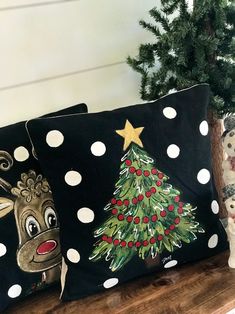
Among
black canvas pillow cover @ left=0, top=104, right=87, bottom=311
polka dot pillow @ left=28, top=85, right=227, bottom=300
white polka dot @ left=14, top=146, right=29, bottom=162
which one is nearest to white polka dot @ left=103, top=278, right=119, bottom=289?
polka dot pillow @ left=28, top=85, right=227, bottom=300

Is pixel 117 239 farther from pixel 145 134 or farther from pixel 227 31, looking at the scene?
pixel 227 31

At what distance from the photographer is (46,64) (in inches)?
48.1

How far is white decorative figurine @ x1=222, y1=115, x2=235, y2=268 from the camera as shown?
1.03 metres

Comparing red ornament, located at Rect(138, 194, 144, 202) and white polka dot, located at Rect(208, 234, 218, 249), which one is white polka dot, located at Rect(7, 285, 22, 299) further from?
white polka dot, located at Rect(208, 234, 218, 249)

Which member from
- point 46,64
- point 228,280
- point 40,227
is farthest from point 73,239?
point 46,64

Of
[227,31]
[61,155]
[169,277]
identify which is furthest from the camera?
[227,31]

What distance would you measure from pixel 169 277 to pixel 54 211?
0.32 meters

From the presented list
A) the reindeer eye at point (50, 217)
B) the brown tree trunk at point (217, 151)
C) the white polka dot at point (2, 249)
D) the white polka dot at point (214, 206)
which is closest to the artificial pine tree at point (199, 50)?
the brown tree trunk at point (217, 151)

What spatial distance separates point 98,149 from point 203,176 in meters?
0.28

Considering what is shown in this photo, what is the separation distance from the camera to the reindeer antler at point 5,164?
0.97 m

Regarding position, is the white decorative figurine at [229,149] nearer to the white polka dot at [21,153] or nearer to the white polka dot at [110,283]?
the white polka dot at [110,283]

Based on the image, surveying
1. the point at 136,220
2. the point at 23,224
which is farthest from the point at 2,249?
the point at 136,220

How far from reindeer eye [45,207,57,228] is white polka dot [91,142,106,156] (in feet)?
0.60

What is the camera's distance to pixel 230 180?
3.53 feet
